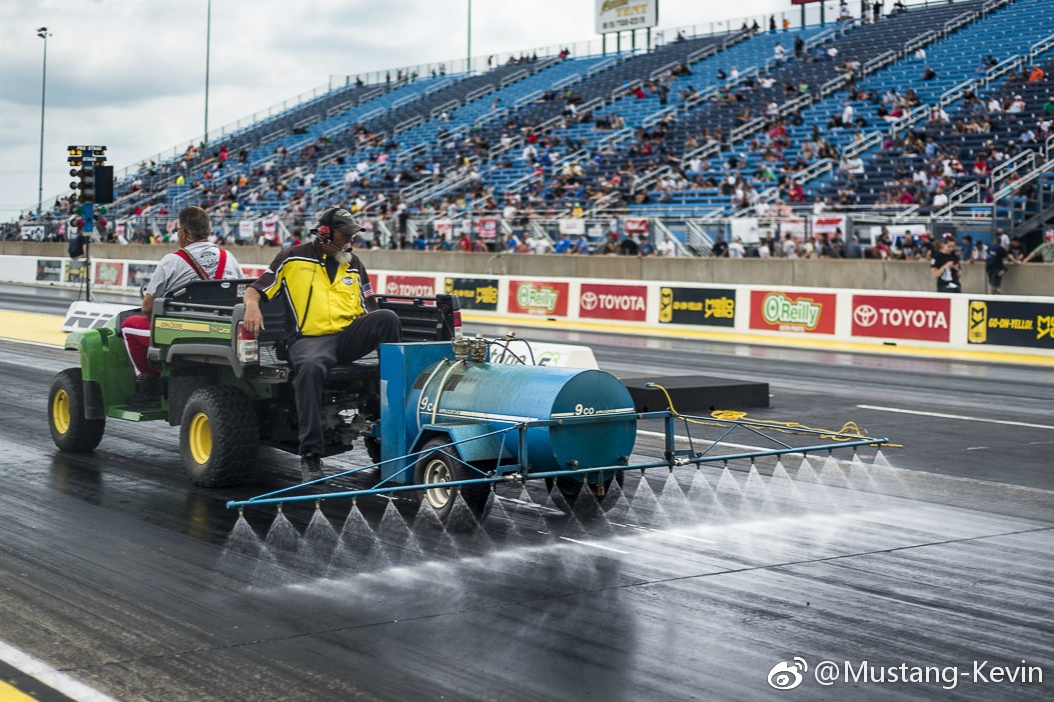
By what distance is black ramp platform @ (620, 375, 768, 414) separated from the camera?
520 inches

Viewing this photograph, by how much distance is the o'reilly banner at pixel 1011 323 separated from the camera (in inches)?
899

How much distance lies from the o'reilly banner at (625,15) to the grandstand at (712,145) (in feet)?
7.50

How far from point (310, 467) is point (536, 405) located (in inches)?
64.4

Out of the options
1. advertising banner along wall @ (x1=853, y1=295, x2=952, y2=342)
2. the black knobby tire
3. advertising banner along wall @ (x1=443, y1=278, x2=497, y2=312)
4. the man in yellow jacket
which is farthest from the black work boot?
advertising banner along wall @ (x1=443, y1=278, x2=497, y2=312)

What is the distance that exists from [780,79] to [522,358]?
3637cm

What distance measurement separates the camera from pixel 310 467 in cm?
843

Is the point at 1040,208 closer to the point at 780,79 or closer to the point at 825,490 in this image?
the point at 780,79

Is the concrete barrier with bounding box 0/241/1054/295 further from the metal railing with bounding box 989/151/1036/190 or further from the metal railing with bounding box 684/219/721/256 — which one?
the metal railing with bounding box 989/151/1036/190

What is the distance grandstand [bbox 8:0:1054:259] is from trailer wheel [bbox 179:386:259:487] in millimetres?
21459

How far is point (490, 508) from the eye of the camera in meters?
8.53

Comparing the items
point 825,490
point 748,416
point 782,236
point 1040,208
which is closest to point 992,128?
point 1040,208

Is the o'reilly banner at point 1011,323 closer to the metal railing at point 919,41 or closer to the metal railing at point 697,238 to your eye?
the metal railing at point 697,238

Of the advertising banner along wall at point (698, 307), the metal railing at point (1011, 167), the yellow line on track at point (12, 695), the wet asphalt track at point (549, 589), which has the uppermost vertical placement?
the metal railing at point (1011, 167)

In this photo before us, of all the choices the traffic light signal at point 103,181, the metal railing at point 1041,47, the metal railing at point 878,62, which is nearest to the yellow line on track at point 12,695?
the traffic light signal at point 103,181
